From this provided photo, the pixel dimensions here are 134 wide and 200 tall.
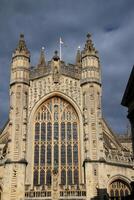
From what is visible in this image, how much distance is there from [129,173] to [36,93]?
1122cm

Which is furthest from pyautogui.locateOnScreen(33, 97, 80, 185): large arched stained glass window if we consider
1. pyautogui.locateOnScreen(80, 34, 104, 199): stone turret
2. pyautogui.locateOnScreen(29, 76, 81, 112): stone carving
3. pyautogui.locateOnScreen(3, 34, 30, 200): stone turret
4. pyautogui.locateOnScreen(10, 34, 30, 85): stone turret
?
pyautogui.locateOnScreen(10, 34, 30, 85): stone turret

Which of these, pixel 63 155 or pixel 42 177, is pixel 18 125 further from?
pixel 42 177

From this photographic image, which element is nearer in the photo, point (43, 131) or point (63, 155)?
point (63, 155)

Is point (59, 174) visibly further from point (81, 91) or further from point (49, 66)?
Result: point (49, 66)

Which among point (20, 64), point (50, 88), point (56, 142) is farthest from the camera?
point (20, 64)

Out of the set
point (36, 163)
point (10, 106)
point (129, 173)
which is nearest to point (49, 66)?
point (10, 106)

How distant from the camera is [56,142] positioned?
33.8 m

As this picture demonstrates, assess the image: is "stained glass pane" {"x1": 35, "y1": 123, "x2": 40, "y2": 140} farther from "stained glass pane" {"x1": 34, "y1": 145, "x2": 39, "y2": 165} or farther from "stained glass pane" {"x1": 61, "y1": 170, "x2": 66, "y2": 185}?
"stained glass pane" {"x1": 61, "y1": 170, "x2": 66, "y2": 185}

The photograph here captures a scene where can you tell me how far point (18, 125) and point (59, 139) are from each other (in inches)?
153

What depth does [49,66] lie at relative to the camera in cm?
3662

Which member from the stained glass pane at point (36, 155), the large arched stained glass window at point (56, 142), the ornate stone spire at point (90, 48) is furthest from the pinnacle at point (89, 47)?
the stained glass pane at point (36, 155)

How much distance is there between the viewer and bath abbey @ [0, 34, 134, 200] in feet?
101

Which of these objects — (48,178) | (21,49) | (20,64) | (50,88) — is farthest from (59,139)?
(21,49)

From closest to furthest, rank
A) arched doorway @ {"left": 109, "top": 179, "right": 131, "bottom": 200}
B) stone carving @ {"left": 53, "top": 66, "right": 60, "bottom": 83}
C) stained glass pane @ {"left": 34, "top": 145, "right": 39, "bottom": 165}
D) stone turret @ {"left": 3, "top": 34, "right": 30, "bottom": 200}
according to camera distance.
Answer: stone turret @ {"left": 3, "top": 34, "right": 30, "bottom": 200}, arched doorway @ {"left": 109, "top": 179, "right": 131, "bottom": 200}, stained glass pane @ {"left": 34, "top": 145, "right": 39, "bottom": 165}, stone carving @ {"left": 53, "top": 66, "right": 60, "bottom": 83}
